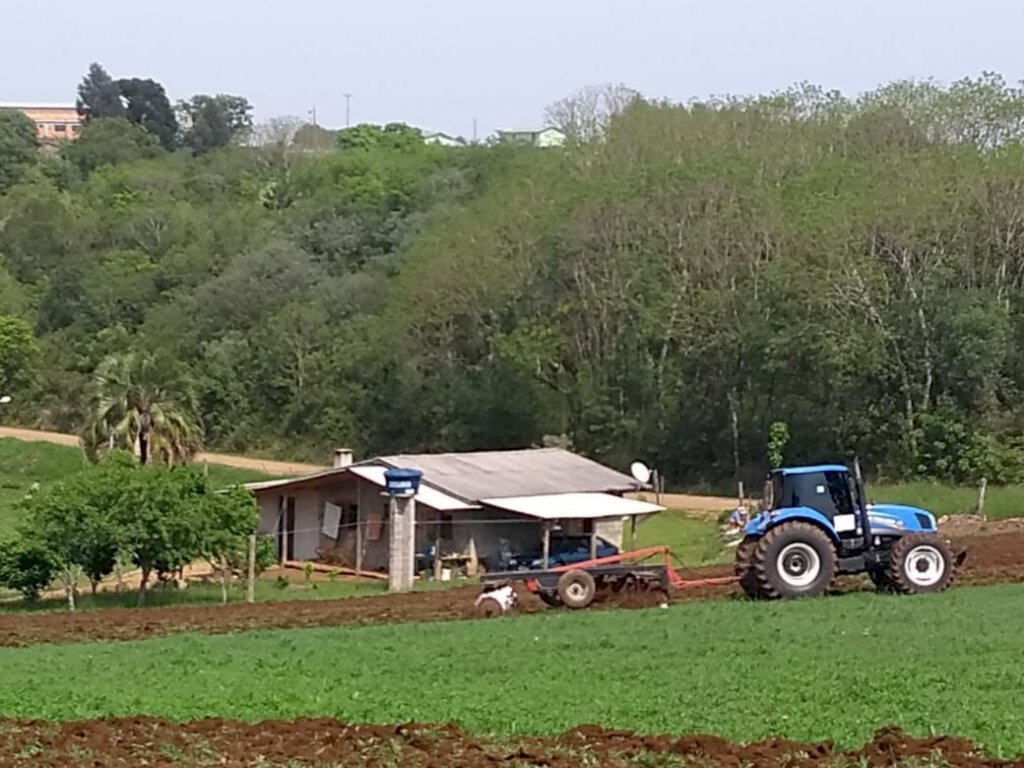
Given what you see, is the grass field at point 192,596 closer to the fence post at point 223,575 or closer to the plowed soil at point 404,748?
the fence post at point 223,575

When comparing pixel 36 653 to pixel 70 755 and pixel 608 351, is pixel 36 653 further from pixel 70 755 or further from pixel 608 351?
pixel 608 351

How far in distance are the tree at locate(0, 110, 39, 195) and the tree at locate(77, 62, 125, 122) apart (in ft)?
125

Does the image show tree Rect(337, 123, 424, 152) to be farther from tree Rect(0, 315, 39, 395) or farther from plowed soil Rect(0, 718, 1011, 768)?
plowed soil Rect(0, 718, 1011, 768)

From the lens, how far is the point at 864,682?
16.0 m

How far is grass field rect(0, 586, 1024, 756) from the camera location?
14.4 m

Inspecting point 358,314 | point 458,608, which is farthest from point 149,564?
point 358,314

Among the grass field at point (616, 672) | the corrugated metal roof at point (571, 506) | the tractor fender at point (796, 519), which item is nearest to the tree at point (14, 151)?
the corrugated metal roof at point (571, 506)

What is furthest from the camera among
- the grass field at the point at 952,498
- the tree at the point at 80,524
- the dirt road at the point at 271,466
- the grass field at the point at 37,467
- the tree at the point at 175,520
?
the grass field at the point at 37,467

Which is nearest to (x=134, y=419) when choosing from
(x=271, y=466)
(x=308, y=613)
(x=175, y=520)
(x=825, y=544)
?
(x=175, y=520)

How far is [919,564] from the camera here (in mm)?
24969

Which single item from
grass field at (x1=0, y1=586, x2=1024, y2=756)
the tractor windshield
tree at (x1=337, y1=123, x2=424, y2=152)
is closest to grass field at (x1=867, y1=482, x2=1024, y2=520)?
the tractor windshield

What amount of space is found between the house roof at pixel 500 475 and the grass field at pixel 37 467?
23.3 metres

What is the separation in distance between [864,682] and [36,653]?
1241cm

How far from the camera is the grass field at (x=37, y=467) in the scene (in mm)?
71688
